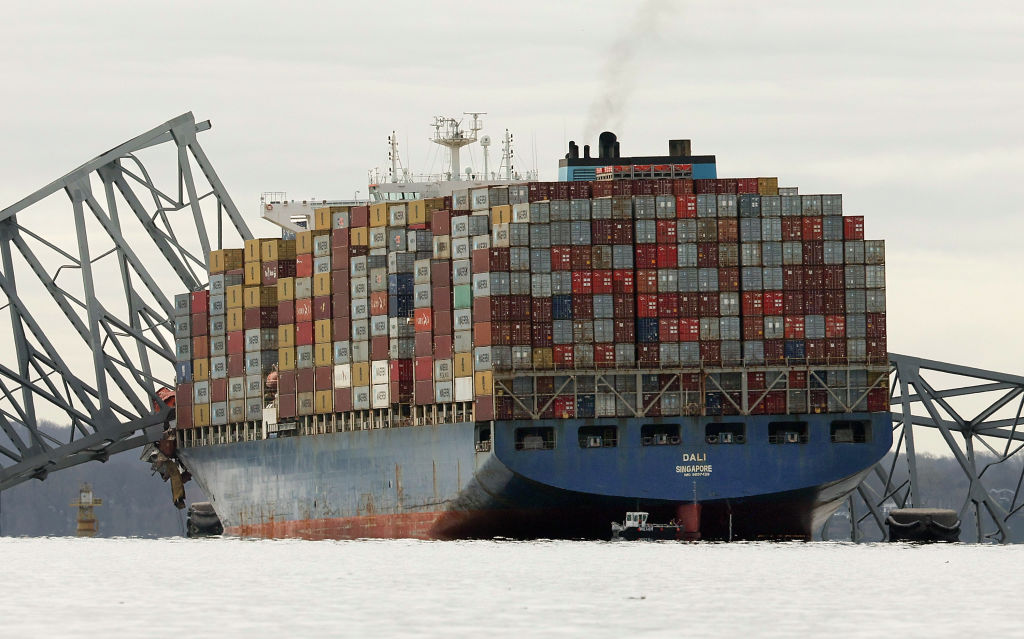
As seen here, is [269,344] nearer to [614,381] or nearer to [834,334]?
[614,381]

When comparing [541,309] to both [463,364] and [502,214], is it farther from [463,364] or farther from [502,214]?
[502,214]

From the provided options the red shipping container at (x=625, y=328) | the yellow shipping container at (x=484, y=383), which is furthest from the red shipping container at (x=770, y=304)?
the yellow shipping container at (x=484, y=383)

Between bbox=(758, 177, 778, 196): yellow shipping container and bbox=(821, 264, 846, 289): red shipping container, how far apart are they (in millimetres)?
3875

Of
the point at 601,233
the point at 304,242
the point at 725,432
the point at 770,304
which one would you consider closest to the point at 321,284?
the point at 304,242

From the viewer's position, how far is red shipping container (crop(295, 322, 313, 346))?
97.2m

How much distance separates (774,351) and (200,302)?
33452mm

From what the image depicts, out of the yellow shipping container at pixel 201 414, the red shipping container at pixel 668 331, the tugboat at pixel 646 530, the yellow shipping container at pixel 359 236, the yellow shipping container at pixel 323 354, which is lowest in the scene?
the tugboat at pixel 646 530

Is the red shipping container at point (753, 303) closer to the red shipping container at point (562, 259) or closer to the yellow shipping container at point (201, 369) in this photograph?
the red shipping container at point (562, 259)

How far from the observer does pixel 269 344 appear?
334 ft

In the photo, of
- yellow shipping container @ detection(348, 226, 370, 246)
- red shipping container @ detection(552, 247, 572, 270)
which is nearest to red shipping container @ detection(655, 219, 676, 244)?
red shipping container @ detection(552, 247, 572, 270)

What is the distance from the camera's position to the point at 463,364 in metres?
87.2

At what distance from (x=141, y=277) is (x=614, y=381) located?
31781mm

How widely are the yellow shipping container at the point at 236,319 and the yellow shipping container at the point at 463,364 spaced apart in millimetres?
18835

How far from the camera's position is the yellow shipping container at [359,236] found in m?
94.2
